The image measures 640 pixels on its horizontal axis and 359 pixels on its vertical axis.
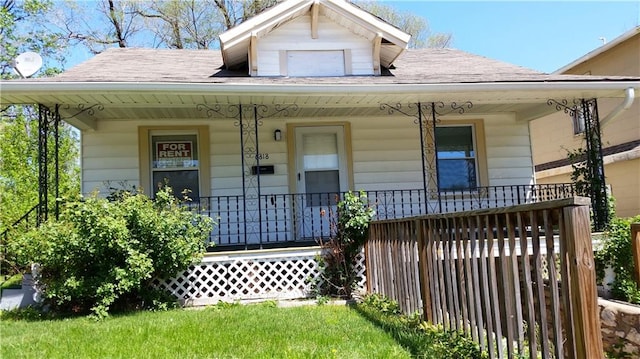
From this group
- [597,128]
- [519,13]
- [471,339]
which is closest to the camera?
[471,339]

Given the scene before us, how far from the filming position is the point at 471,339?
319 centimetres

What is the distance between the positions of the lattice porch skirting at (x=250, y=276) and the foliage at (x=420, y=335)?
5.04 feet

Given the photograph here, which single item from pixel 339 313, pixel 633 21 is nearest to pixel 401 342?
pixel 339 313

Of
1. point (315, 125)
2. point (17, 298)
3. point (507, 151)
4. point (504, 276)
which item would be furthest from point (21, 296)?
point (507, 151)

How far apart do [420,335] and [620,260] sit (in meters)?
4.41

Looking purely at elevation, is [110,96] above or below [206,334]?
above

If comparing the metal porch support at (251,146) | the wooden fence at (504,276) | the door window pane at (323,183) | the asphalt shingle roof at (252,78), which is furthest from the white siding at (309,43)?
the wooden fence at (504,276)

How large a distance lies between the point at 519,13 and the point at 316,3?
7.76 meters

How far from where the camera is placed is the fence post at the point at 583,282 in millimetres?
2016

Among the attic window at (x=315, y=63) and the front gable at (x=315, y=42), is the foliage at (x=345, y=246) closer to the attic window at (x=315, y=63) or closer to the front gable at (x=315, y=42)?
the attic window at (x=315, y=63)

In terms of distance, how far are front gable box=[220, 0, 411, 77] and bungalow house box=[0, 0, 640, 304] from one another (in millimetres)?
20

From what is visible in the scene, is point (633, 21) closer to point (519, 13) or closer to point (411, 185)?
point (519, 13)

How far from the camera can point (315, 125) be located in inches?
337

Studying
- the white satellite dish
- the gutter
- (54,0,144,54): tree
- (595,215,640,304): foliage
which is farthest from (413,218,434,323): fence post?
(54,0,144,54): tree
